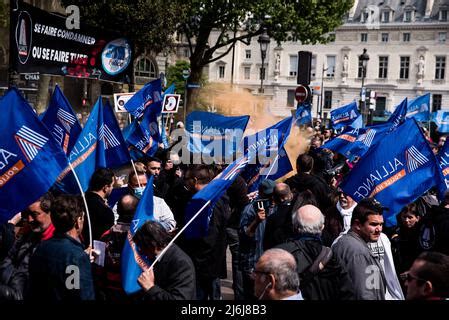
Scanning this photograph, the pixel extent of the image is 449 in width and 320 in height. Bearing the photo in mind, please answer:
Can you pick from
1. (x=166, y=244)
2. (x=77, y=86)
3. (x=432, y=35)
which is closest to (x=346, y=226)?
(x=166, y=244)

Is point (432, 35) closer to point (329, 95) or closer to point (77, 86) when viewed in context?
point (329, 95)

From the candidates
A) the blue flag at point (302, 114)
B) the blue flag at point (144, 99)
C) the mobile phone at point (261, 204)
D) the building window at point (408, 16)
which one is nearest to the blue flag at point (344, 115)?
the blue flag at point (302, 114)

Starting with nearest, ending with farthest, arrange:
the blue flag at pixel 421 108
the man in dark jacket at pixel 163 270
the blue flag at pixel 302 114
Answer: the man in dark jacket at pixel 163 270 < the blue flag at pixel 302 114 < the blue flag at pixel 421 108

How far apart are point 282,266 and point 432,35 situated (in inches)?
2698

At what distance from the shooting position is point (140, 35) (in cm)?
2184

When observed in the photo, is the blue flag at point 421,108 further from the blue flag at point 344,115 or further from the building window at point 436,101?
the building window at point 436,101

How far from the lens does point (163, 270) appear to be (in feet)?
13.0

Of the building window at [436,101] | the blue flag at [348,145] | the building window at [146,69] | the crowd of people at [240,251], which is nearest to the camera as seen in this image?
the crowd of people at [240,251]

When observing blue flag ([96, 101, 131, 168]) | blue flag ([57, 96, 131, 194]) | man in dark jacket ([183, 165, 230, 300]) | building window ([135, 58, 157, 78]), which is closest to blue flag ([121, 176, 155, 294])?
man in dark jacket ([183, 165, 230, 300])

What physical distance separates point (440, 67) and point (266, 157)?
2505 inches

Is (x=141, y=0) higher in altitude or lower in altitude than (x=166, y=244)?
higher

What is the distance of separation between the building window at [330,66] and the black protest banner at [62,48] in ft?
212

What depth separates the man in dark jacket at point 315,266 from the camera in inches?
154

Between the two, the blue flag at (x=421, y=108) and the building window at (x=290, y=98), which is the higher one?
the blue flag at (x=421, y=108)
